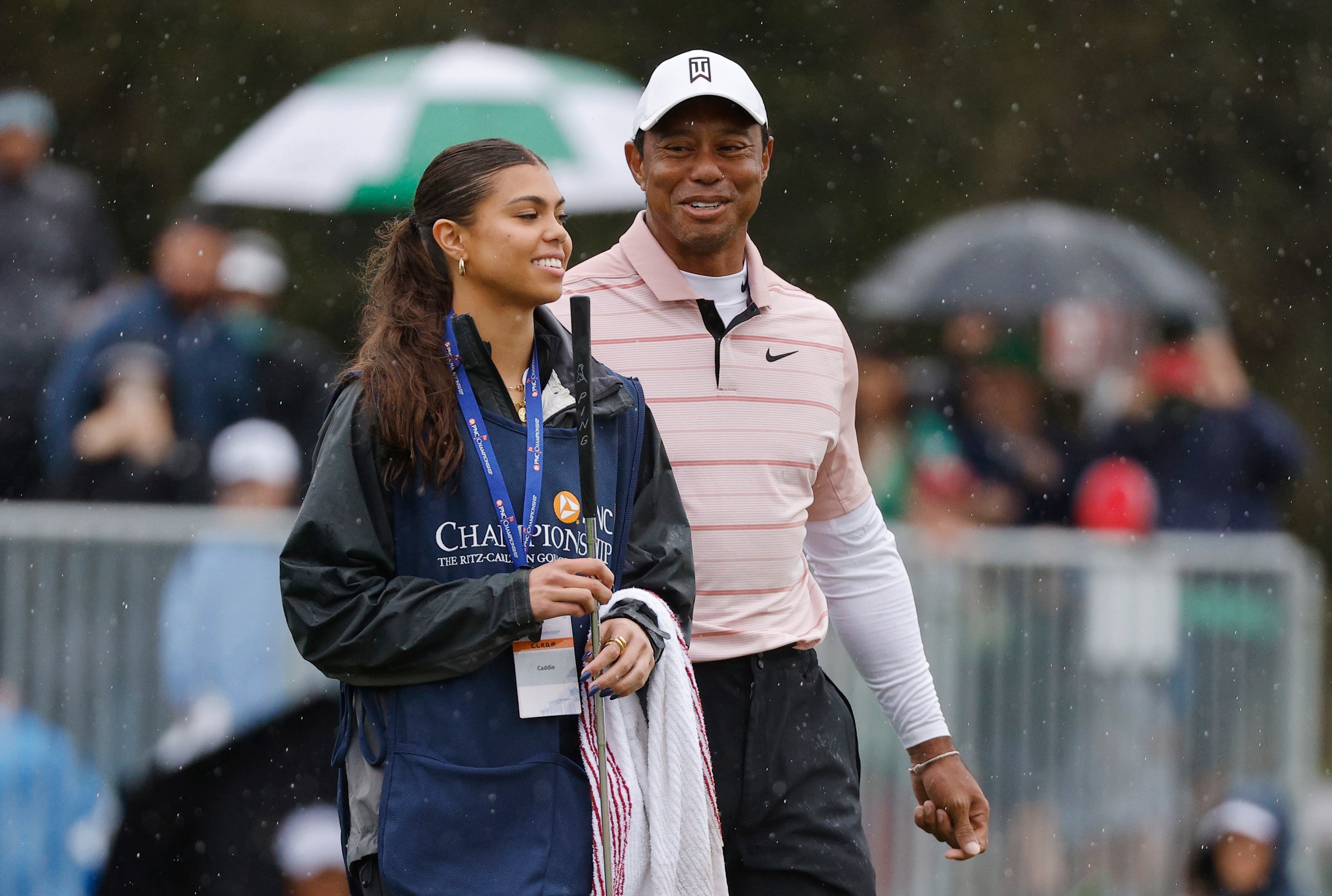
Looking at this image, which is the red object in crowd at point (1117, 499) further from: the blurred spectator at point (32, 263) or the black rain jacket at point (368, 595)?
the black rain jacket at point (368, 595)

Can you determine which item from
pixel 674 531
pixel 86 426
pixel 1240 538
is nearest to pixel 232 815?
pixel 86 426

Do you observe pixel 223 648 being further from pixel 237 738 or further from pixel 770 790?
pixel 770 790

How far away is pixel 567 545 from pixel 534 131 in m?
5.78

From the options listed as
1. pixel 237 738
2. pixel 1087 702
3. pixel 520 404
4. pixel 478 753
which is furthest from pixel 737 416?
pixel 1087 702

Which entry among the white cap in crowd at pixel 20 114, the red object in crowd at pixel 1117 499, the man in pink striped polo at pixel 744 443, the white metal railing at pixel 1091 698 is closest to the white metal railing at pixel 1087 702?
the white metal railing at pixel 1091 698

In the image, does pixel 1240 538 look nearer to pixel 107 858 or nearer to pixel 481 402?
pixel 107 858

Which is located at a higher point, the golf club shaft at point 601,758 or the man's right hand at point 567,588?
the man's right hand at point 567,588

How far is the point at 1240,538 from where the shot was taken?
7477mm

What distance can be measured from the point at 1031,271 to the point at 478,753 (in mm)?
8411

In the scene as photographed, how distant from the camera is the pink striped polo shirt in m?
3.71

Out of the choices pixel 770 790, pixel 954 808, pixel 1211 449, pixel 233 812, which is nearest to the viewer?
pixel 770 790

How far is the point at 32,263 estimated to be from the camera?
8.23 m

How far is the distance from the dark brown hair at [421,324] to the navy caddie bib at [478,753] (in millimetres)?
61

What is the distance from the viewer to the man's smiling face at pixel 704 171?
3812 mm
